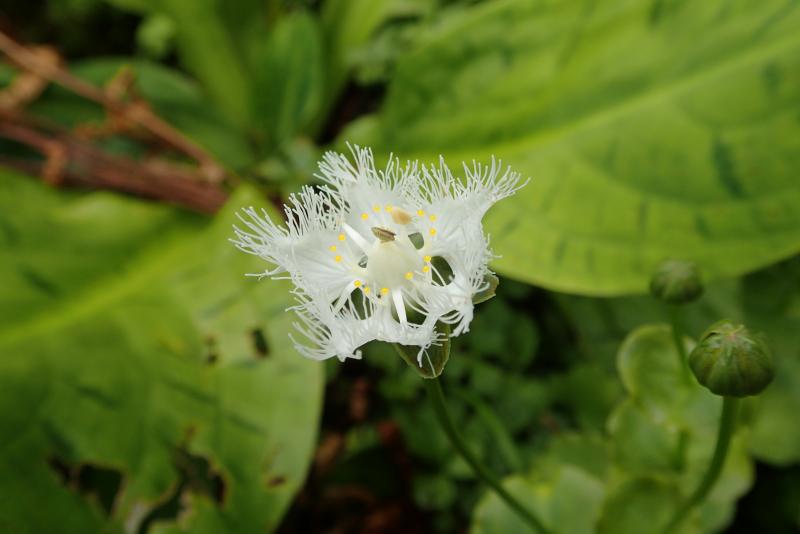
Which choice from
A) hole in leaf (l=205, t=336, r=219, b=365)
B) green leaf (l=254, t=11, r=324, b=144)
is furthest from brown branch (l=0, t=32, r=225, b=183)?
hole in leaf (l=205, t=336, r=219, b=365)

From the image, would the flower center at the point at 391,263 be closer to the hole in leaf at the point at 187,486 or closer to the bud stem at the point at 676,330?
the bud stem at the point at 676,330

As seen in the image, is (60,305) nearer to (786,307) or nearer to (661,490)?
(661,490)

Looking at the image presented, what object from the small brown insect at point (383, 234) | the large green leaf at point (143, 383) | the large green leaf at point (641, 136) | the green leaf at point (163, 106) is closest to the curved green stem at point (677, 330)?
the large green leaf at point (641, 136)

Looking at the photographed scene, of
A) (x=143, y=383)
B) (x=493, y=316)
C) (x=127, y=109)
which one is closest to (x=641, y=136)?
(x=493, y=316)

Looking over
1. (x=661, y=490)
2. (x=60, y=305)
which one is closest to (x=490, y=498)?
(x=661, y=490)

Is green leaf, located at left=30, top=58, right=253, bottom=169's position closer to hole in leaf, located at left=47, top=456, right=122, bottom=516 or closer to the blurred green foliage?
the blurred green foliage

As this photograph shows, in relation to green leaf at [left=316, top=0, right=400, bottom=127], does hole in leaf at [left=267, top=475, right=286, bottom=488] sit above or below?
→ below
